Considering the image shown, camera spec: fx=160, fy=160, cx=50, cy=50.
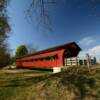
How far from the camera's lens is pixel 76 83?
1105 cm

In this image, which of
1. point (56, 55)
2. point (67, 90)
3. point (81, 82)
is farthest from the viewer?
point (56, 55)

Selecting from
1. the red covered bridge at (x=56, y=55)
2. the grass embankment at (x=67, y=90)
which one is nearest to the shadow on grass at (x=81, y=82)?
the grass embankment at (x=67, y=90)

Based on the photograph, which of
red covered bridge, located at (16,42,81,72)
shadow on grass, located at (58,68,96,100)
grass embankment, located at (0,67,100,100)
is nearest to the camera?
grass embankment, located at (0,67,100,100)

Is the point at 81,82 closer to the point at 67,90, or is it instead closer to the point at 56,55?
the point at 67,90

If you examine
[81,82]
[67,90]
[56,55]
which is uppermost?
[56,55]

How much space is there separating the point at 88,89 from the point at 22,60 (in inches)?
1709

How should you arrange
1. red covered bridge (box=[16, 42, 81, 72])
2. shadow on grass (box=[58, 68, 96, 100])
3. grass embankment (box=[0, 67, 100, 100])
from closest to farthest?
1. grass embankment (box=[0, 67, 100, 100])
2. shadow on grass (box=[58, 68, 96, 100])
3. red covered bridge (box=[16, 42, 81, 72])

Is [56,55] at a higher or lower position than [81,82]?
higher

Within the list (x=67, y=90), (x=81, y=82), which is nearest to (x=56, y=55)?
(x=81, y=82)

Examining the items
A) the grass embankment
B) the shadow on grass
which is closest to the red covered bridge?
the shadow on grass

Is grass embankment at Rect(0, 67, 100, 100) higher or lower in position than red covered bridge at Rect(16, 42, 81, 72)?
lower

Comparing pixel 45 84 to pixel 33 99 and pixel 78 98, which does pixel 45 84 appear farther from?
pixel 78 98

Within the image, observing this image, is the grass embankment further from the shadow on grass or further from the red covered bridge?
the red covered bridge

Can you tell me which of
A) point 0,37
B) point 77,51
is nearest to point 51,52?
point 77,51
